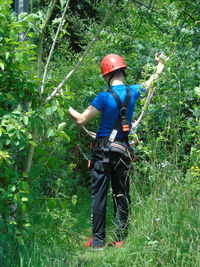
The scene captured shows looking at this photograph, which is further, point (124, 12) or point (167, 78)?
point (124, 12)

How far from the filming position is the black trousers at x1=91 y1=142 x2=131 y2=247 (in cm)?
504

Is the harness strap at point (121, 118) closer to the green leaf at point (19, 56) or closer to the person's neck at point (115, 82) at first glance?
the person's neck at point (115, 82)

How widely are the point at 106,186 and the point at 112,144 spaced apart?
443 millimetres

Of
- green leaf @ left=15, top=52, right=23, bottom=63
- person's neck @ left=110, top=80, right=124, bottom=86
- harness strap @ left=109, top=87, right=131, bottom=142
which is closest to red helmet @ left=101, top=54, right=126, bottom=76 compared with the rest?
person's neck @ left=110, top=80, right=124, bottom=86

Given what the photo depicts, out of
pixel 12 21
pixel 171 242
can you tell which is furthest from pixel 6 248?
pixel 12 21

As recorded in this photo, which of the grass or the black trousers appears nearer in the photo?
the grass

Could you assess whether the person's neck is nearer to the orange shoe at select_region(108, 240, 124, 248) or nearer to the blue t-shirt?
the blue t-shirt

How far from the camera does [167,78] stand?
178 inches

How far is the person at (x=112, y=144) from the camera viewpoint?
195 inches

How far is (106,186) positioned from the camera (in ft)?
16.8

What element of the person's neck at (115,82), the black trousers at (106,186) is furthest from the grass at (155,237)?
the person's neck at (115,82)

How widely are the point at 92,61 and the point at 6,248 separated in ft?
13.3

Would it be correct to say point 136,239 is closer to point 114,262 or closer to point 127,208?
point 114,262

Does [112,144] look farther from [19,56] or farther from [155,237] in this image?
[19,56]
